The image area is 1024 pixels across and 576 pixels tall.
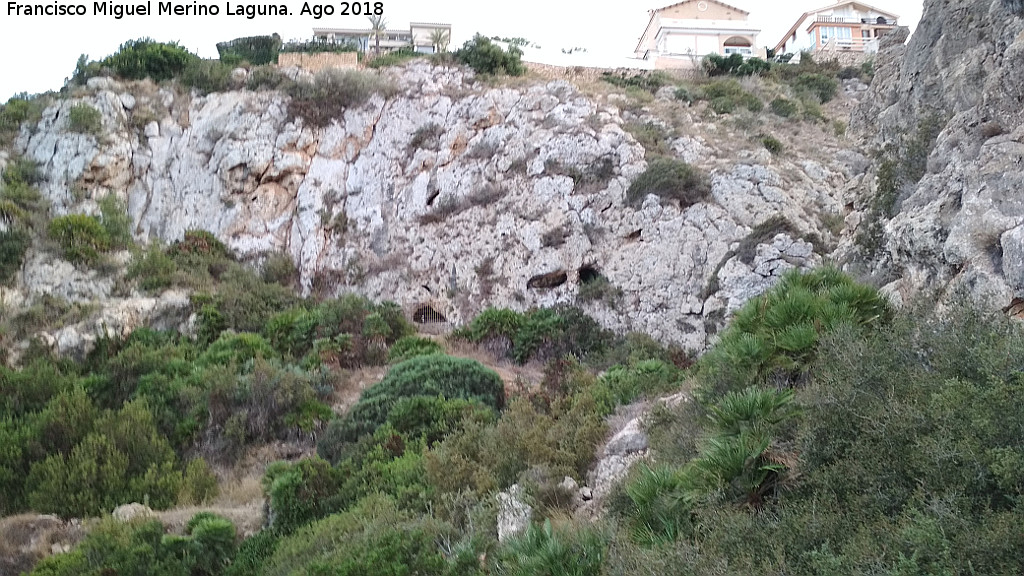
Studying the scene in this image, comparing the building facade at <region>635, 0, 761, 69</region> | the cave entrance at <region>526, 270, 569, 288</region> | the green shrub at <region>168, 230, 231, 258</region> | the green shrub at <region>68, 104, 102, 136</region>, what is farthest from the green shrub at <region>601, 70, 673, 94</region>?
the green shrub at <region>68, 104, 102, 136</region>

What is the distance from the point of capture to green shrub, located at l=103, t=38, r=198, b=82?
1046 inches

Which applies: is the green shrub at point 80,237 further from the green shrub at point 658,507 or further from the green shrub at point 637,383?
the green shrub at point 658,507

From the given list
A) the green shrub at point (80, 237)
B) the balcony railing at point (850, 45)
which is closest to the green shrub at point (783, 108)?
the balcony railing at point (850, 45)

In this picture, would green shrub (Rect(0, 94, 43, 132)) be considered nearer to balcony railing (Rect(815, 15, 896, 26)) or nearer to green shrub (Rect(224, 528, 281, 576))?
green shrub (Rect(224, 528, 281, 576))

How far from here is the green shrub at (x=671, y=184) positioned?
18.9 m

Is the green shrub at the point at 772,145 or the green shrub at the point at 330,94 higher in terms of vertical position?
the green shrub at the point at 330,94

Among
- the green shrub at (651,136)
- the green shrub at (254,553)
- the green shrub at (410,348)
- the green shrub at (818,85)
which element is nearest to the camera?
the green shrub at (254,553)

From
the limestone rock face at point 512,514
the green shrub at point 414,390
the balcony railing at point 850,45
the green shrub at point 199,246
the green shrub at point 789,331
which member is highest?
the balcony railing at point 850,45

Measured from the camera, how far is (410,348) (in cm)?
1712

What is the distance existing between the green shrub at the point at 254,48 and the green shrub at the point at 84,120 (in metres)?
6.52

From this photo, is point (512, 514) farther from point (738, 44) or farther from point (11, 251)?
point (738, 44)

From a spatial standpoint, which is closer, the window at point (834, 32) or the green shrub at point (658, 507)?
the green shrub at point (658, 507)

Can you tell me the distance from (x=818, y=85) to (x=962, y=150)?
2621 cm

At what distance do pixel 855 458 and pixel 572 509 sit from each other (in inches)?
130
